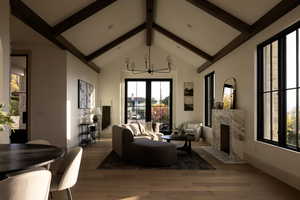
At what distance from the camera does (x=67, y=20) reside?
5.15 m

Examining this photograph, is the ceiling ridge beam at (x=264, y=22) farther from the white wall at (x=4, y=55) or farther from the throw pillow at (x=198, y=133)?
the white wall at (x=4, y=55)

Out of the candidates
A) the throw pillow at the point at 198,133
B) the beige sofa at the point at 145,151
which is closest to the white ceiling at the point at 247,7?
the beige sofa at the point at 145,151

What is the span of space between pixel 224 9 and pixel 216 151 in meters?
3.66

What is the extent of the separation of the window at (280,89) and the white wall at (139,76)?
16.9 ft

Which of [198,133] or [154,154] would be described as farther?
[198,133]

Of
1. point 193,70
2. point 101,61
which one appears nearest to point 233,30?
point 193,70

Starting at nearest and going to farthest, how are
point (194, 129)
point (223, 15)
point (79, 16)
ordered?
point (223, 15), point (79, 16), point (194, 129)

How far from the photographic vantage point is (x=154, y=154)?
16.1 ft

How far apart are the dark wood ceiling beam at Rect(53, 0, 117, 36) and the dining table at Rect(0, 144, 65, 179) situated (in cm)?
344

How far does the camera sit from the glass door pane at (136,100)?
10312mm

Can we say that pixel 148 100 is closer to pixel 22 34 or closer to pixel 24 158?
pixel 22 34

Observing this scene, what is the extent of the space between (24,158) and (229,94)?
17.6 feet

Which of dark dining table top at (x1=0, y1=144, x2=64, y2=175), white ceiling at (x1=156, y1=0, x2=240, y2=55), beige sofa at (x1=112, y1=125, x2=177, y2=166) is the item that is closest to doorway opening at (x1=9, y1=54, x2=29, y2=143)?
Result: beige sofa at (x1=112, y1=125, x2=177, y2=166)

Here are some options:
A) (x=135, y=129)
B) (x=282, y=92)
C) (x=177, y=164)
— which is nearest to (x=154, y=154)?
(x=177, y=164)
